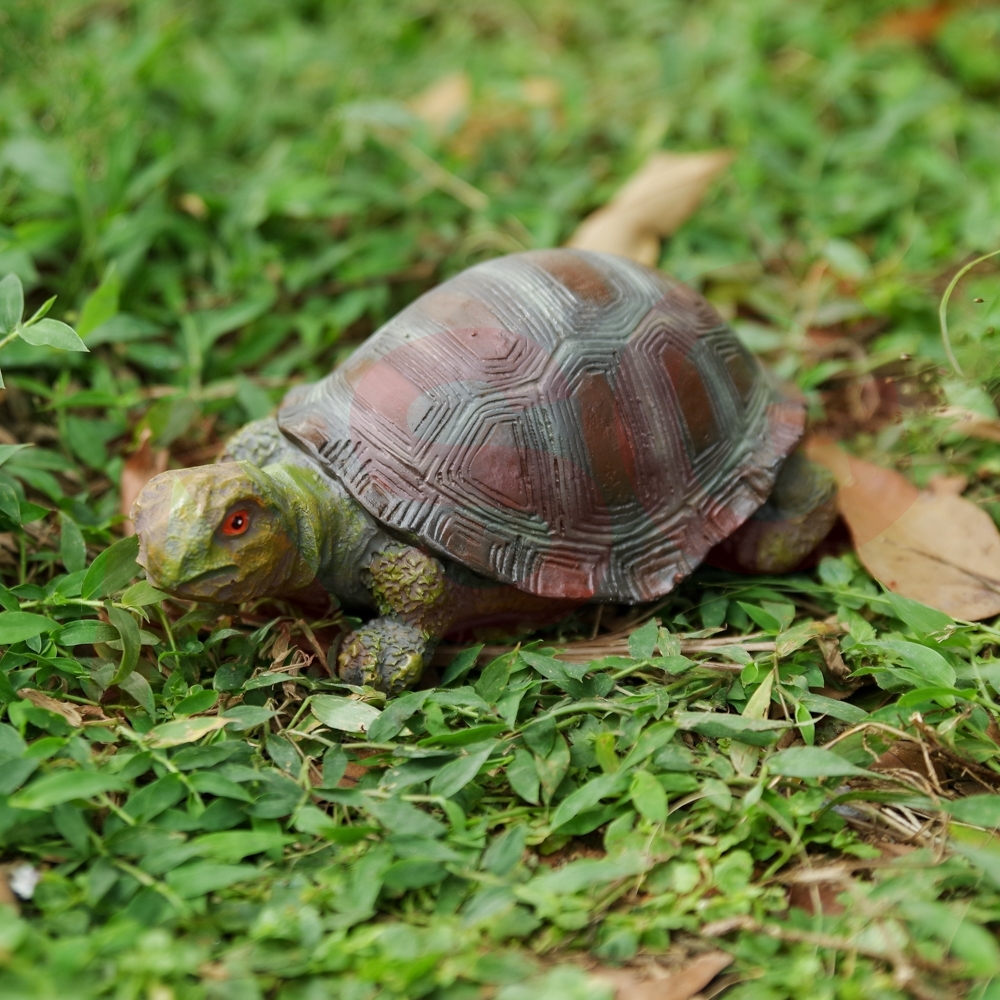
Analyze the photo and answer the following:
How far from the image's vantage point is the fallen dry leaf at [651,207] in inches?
176

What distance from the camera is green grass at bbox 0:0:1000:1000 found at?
2.17 meters

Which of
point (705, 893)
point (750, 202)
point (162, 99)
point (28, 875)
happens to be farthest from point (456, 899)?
point (162, 99)

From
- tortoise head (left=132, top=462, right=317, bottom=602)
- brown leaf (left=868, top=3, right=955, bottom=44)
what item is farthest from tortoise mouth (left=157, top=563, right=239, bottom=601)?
brown leaf (left=868, top=3, right=955, bottom=44)

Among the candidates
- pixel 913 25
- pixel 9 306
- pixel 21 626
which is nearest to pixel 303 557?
pixel 21 626

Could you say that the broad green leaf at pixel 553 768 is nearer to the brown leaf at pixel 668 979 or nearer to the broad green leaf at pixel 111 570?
the brown leaf at pixel 668 979

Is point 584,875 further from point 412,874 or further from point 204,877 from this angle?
point 204,877

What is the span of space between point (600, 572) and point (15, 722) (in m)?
1.62

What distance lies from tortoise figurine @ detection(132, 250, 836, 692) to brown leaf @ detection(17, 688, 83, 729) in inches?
17.2

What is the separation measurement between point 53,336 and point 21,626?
81cm

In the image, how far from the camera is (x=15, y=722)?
7.94 ft

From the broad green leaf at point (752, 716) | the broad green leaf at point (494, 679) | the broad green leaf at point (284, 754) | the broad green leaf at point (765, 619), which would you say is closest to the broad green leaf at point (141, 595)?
the broad green leaf at point (284, 754)

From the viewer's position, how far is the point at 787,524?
3.23m

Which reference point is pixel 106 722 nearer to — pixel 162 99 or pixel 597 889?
pixel 597 889

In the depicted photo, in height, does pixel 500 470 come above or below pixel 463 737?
above
